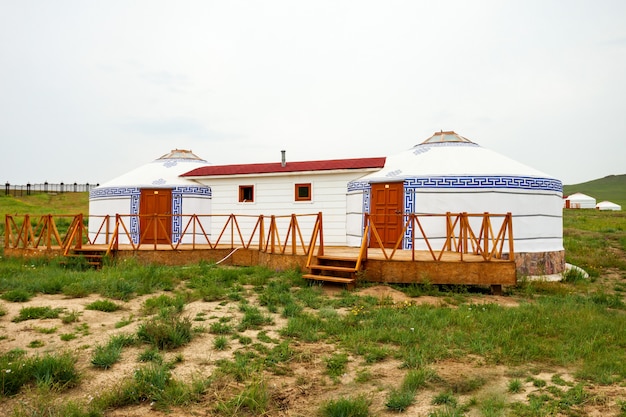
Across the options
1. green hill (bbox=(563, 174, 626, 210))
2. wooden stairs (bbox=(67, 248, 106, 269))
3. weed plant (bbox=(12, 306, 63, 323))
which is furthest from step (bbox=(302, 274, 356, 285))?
green hill (bbox=(563, 174, 626, 210))

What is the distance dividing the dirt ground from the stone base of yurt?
23.9 feet

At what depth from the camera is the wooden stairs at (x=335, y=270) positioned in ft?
30.8

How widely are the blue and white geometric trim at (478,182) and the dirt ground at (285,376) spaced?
21.8ft

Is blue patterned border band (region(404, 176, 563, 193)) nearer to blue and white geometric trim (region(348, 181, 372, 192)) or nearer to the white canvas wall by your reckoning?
blue and white geometric trim (region(348, 181, 372, 192))

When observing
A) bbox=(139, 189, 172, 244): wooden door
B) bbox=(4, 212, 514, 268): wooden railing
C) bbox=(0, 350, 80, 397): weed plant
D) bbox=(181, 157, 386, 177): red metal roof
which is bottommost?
bbox=(0, 350, 80, 397): weed plant

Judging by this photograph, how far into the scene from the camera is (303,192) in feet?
50.2

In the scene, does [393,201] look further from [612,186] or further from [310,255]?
[612,186]

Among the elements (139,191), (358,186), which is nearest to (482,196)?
(358,186)

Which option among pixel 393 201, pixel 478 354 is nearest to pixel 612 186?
pixel 393 201

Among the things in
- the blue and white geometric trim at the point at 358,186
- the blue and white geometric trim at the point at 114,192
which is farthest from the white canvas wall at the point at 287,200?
the blue and white geometric trim at the point at 114,192

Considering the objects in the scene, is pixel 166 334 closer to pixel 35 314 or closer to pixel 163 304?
pixel 163 304

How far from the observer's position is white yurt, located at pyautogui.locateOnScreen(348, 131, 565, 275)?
1253 cm

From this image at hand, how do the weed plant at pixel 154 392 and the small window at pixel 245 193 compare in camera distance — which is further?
the small window at pixel 245 193

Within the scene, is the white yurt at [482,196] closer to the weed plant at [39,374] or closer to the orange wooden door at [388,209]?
the orange wooden door at [388,209]
